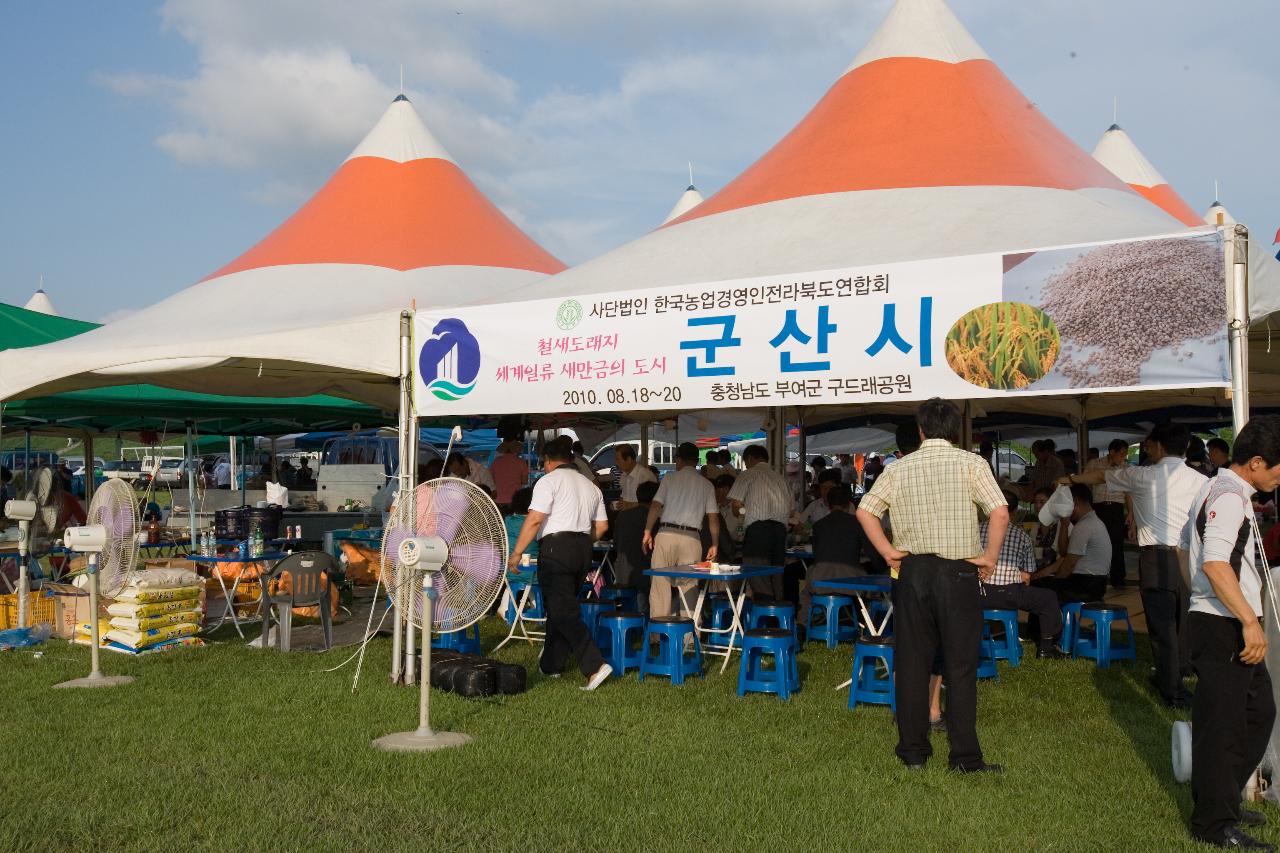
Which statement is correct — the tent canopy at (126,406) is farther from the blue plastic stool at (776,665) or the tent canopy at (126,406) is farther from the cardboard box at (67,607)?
the blue plastic stool at (776,665)

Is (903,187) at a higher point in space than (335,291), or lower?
higher

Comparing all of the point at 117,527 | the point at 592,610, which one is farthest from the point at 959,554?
the point at 117,527

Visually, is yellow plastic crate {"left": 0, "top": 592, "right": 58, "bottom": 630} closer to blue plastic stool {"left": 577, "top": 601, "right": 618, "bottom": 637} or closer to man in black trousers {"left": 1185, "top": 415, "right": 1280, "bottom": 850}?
blue plastic stool {"left": 577, "top": 601, "right": 618, "bottom": 637}

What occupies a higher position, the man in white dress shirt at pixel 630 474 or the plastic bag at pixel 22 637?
the man in white dress shirt at pixel 630 474

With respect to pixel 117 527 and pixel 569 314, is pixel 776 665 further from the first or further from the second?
pixel 117 527

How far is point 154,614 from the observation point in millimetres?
8445

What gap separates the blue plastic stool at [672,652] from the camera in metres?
6.95

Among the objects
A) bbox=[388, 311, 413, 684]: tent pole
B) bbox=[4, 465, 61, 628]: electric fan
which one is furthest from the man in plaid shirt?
bbox=[4, 465, 61, 628]: electric fan

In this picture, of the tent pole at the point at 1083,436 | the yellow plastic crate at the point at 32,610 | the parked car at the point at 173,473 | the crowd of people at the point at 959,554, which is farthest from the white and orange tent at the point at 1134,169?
the parked car at the point at 173,473

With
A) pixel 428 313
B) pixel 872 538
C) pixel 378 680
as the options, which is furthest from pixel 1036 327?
pixel 378 680

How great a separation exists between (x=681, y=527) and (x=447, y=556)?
2.60 metres

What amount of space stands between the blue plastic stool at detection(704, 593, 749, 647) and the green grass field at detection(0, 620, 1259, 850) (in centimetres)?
113

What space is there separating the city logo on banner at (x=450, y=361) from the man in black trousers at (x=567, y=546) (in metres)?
0.71

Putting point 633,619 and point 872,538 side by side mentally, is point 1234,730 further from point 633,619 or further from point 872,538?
point 633,619
